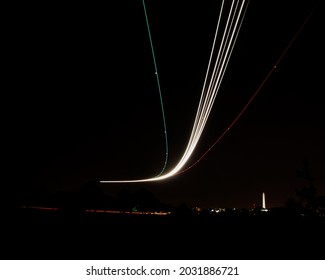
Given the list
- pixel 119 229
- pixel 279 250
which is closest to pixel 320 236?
pixel 279 250

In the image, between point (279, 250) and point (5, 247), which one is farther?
point (279, 250)

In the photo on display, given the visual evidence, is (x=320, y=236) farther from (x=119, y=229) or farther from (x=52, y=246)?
(x=52, y=246)

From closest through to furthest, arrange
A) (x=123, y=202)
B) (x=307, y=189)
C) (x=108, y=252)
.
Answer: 1. (x=108, y=252)
2. (x=307, y=189)
3. (x=123, y=202)

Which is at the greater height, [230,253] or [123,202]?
[123,202]
